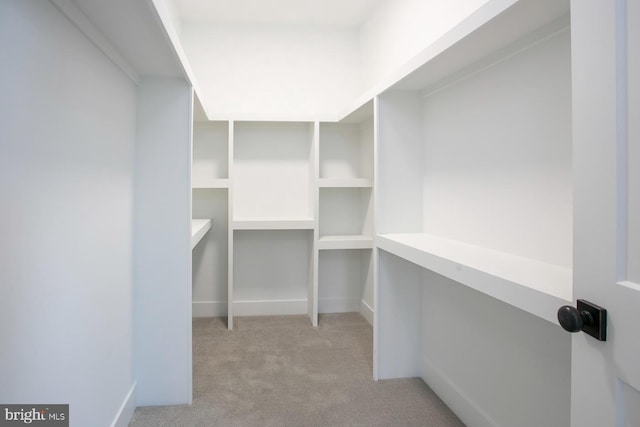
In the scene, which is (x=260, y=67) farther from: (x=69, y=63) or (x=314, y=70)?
(x=69, y=63)

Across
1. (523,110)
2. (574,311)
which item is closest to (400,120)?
(523,110)

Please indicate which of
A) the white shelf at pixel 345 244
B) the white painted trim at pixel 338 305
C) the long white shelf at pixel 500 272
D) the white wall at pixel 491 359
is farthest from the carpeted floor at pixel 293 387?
the long white shelf at pixel 500 272

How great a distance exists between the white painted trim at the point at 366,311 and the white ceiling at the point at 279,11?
2.42m

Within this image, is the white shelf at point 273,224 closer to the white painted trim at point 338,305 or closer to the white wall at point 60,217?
the white painted trim at point 338,305

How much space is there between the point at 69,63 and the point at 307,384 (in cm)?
179

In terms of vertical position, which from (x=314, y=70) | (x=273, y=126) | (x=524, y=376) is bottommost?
(x=524, y=376)

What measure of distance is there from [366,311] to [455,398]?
134 cm

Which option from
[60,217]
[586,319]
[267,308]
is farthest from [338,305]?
[586,319]

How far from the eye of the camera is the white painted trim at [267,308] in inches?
124

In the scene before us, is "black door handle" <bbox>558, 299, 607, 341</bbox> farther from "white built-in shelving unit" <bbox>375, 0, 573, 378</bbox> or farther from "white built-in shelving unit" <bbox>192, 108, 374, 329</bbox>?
"white built-in shelving unit" <bbox>192, 108, 374, 329</bbox>

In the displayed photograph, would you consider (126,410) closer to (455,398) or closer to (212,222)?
(455,398)

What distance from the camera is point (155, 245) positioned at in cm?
175

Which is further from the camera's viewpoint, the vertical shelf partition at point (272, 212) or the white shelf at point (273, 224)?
the vertical shelf partition at point (272, 212)

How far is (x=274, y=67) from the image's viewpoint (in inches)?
124
